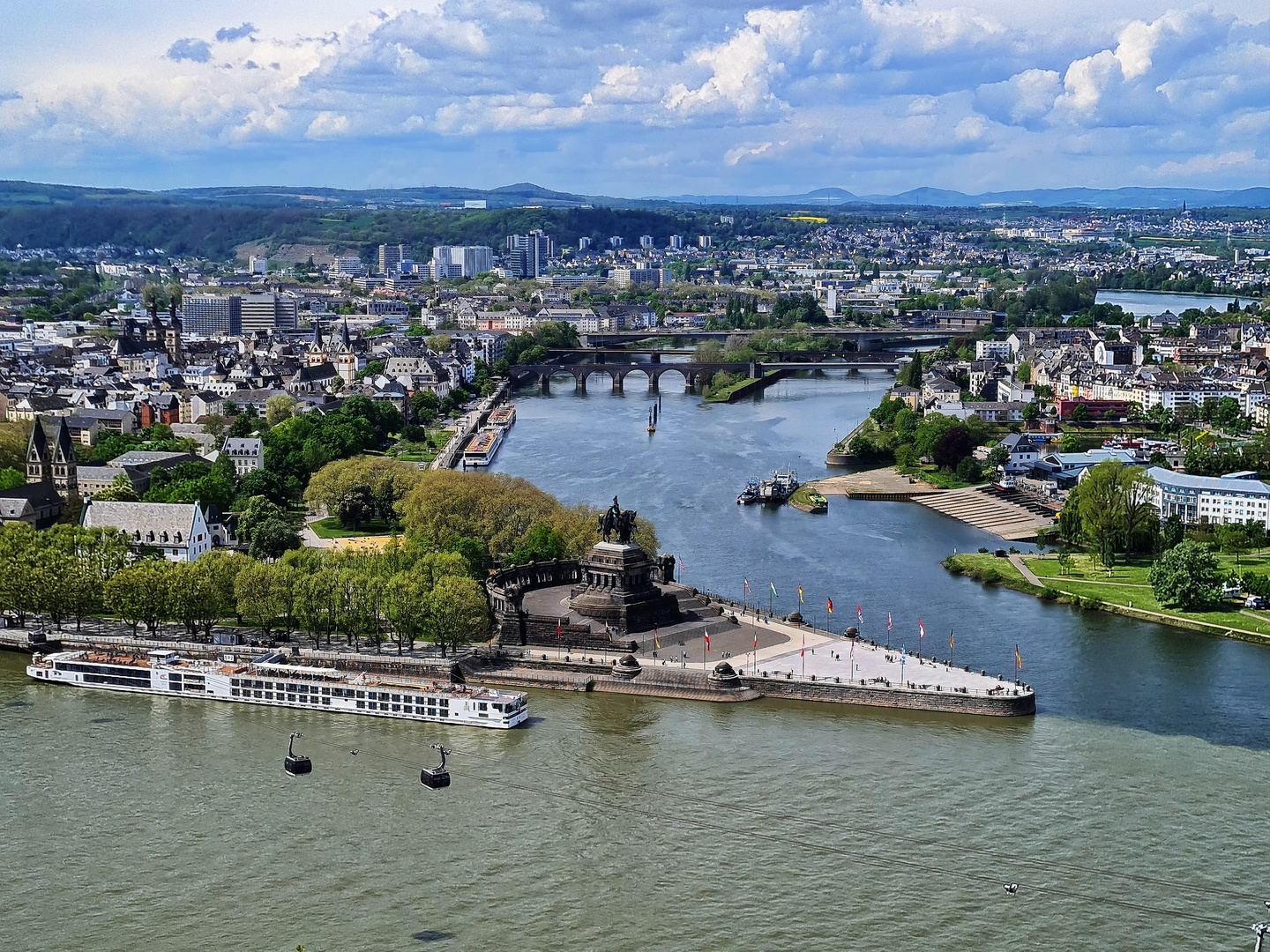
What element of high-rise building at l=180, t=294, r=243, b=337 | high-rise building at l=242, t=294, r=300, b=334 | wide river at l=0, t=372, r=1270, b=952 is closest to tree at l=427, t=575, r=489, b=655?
wide river at l=0, t=372, r=1270, b=952

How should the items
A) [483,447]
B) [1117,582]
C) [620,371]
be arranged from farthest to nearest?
1. [620,371]
2. [483,447]
3. [1117,582]

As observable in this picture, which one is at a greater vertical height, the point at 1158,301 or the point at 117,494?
the point at 1158,301

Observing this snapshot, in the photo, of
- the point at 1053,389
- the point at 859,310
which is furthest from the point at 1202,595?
the point at 859,310

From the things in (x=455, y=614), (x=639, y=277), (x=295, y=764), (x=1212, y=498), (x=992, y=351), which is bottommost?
(x=295, y=764)

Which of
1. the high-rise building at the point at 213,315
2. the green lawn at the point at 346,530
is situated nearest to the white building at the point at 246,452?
the green lawn at the point at 346,530

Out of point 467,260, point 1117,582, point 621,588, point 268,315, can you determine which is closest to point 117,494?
point 621,588

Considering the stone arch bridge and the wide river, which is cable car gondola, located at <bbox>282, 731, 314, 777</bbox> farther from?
the stone arch bridge

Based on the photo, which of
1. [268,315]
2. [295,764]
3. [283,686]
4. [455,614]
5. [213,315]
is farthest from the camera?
[268,315]

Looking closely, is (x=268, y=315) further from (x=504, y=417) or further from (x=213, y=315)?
(x=504, y=417)
